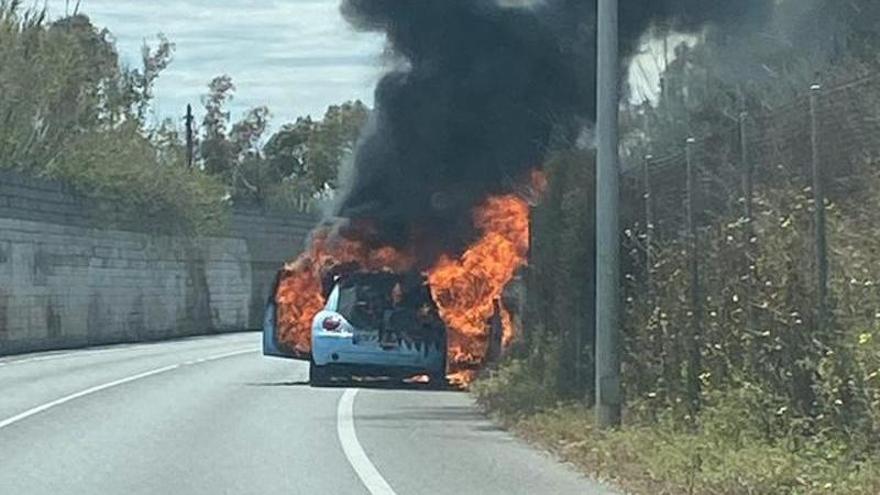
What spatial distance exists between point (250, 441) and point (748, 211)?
5.51 metres

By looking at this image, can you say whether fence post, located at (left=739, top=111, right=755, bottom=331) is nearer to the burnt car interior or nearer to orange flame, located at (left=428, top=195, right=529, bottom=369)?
the burnt car interior

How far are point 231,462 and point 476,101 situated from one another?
11.0 metres

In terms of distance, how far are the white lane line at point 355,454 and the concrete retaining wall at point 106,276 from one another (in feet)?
76.3

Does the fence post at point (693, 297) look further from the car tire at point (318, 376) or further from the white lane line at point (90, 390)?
the car tire at point (318, 376)

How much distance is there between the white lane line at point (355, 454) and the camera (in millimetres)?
13802

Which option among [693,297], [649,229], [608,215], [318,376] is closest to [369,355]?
[318,376]

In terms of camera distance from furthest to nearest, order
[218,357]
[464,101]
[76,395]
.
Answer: [218,357], [464,101], [76,395]

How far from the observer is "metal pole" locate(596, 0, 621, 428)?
16.9 metres

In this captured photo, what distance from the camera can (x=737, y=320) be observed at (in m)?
14.9

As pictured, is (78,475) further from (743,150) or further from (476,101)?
(476,101)

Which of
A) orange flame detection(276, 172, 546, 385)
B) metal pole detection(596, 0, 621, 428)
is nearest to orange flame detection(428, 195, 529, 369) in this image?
orange flame detection(276, 172, 546, 385)

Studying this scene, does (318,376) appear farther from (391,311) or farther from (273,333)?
(273,333)

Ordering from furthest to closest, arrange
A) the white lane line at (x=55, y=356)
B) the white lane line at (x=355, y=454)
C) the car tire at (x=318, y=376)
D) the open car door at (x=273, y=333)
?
the white lane line at (x=55, y=356)
the open car door at (x=273, y=333)
the car tire at (x=318, y=376)
the white lane line at (x=355, y=454)

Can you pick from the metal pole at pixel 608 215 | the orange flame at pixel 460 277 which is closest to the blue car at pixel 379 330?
the orange flame at pixel 460 277
